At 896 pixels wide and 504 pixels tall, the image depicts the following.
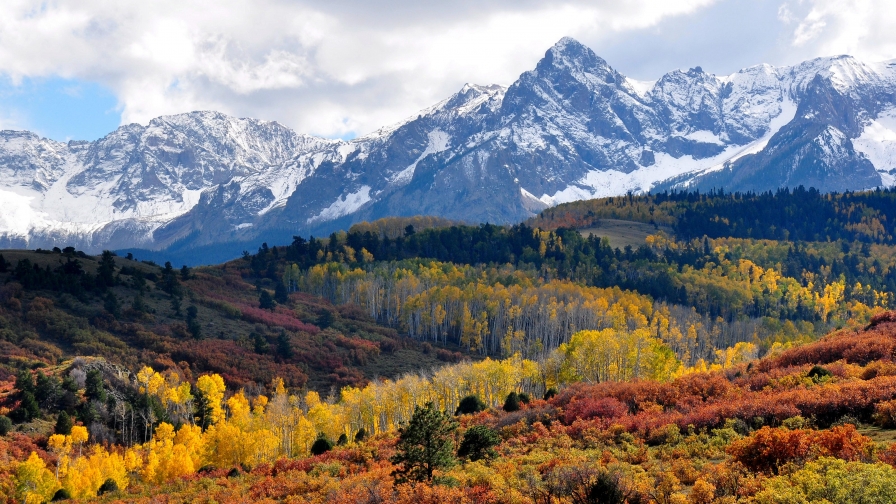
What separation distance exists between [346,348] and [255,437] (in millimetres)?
67502

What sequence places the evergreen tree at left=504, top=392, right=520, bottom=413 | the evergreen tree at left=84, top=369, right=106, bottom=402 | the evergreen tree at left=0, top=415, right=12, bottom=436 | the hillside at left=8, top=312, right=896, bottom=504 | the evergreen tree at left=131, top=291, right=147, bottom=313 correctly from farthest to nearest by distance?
the evergreen tree at left=131, top=291, right=147, bottom=313
the evergreen tree at left=84, top=369, right=106, bottom=402
the evergreen tree at left=0, top=415, right=12, bottom=436
the evergreen tree at left=504, top=392, right=520, bottom=413
the hillside at left=8, top=312, right=896, bottom=504

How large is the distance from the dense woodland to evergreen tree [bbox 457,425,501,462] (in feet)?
0.38

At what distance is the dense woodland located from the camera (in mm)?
31891

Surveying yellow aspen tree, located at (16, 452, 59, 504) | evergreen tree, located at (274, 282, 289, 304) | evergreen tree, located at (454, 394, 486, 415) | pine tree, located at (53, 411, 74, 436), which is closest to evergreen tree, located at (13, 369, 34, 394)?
pine tree, located at (53, 411, 74, 436)

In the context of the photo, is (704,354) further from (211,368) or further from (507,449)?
(507,449)

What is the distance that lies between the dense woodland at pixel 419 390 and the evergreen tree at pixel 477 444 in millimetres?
116

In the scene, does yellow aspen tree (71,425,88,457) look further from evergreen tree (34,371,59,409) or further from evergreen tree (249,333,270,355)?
evergreen tree (249,333,270,355)

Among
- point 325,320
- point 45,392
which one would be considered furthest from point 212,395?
point 325,320

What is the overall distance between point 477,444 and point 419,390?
51.0 metres

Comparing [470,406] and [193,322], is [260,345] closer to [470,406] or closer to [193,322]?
[193,322]

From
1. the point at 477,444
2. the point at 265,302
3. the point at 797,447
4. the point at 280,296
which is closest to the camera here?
the point at 797,447

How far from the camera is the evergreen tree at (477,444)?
41.8 m

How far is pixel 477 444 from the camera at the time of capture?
4253 cm

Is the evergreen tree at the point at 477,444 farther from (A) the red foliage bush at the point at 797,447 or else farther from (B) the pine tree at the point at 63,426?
(B) the pine tree at the point at 63,426
